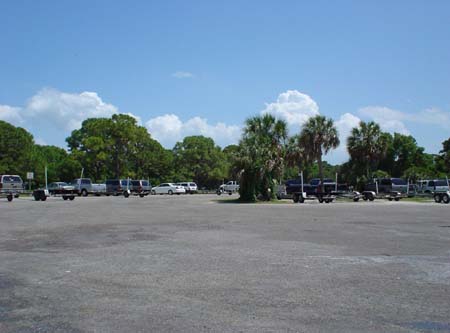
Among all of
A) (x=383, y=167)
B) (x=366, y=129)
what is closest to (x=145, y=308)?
(x=366, y=129)

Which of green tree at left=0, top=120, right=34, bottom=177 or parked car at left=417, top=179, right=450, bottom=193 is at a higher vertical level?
green tree at left=0, top=120, right=34, bottom=177

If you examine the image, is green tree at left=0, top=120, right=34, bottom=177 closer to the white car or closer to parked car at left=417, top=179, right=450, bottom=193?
the white car

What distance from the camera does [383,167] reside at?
7944 cm

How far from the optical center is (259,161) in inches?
1598

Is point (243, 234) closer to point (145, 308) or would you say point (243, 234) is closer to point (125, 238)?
point (125, 238)

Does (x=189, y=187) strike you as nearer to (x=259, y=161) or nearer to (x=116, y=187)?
(x=116, y=187)

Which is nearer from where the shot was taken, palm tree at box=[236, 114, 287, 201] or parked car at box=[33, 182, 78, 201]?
palm tree at box=[236, 114, 287, 201]

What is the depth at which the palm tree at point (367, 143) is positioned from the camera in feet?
177

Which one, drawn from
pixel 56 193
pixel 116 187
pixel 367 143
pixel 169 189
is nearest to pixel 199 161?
pixel 169 189

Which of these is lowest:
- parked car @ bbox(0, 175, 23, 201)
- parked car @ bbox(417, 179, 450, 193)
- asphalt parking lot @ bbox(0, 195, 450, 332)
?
asphalt parking lot @ bbox(0, 195, 450, 332)

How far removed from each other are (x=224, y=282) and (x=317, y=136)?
41619mm

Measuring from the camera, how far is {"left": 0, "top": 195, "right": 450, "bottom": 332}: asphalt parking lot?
5758 mm

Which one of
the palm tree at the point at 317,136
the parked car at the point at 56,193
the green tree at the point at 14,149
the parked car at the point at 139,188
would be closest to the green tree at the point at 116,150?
the green tree at the point at 14,149

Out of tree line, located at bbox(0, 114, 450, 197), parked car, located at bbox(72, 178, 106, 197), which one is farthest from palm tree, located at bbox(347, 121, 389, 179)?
parked car, located at bbox(72, 178, 106, 197)
